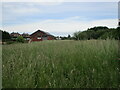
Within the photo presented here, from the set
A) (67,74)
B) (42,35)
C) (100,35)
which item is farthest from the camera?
(42,35)

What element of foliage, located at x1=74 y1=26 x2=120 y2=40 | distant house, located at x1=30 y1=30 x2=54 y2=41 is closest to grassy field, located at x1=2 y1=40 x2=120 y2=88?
foliage, located at x1=74 y1=26 x2=120 y2=40

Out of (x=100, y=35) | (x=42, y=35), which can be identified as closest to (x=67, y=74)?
(x=100, y=35)

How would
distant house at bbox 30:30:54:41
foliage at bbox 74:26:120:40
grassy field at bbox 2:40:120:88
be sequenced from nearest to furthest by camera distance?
grassy field at bbox 2:40:120:88
foliage at bbox 74:26:120:40
distant house at bbox 30:30:54:41

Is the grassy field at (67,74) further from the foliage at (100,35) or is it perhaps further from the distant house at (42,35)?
the distant house at (42,35)

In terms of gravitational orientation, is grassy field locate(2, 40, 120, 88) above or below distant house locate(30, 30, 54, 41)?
below

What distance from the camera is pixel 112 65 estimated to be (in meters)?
2.23

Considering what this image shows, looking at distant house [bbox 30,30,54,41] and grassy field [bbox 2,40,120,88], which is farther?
distant house [bbox 30,30,54,41]

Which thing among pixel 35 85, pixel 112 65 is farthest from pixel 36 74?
pixel 112 65

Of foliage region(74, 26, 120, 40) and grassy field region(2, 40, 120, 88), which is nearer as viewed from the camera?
grassy field region(2, 40, 120, 88)

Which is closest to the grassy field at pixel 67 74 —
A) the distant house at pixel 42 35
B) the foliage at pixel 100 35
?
the foliage at pixel 100 35

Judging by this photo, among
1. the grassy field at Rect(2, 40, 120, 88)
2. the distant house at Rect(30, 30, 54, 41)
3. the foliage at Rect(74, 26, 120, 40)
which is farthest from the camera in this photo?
the distant house at Rect(30, 30, 54, 41)

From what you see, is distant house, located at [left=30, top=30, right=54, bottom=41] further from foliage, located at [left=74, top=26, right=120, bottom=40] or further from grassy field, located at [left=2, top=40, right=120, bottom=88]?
grassy field, located at [left=2, top=40, right=120, bottom=88]

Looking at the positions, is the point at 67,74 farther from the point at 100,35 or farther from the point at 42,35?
the point at 42,35

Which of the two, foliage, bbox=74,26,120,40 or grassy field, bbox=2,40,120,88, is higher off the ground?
foliage, bbox=74,26,120,40
